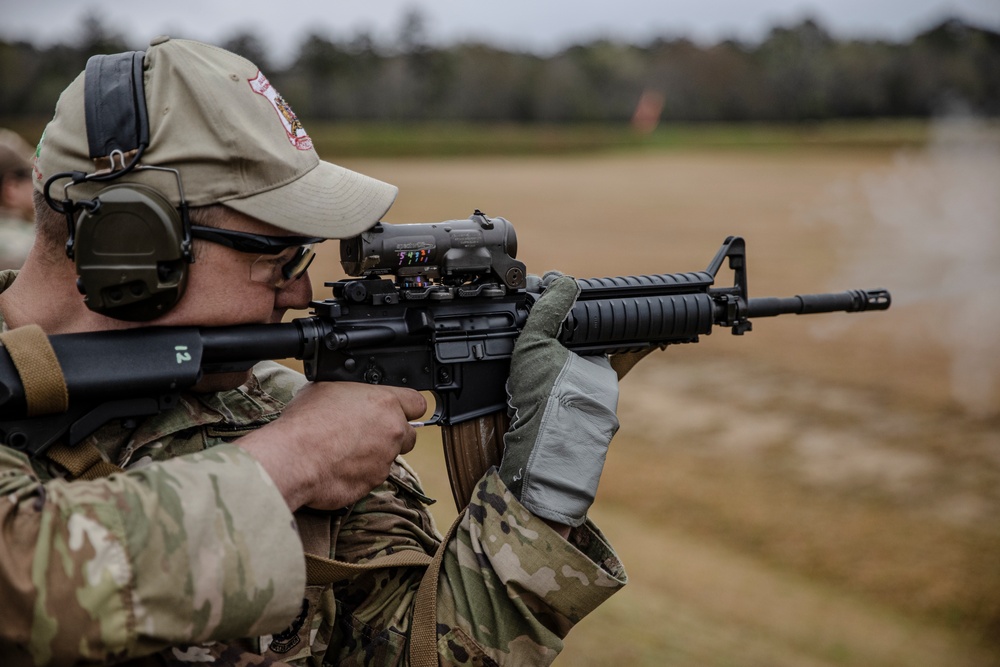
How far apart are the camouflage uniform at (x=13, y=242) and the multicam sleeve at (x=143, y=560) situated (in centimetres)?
569

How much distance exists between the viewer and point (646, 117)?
31344 millimetres

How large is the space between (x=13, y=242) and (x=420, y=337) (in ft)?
18.5

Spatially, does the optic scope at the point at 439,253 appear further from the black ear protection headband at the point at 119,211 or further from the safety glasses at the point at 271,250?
the black ear protection headband at the point at 119,211

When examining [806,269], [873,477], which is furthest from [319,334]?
[806,269]

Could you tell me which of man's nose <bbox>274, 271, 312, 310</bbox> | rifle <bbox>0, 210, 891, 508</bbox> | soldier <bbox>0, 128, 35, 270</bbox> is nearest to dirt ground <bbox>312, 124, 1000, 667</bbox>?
rifle <bbox>0, 210, 891, 508</bbox>

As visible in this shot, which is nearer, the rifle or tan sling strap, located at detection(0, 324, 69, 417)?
tan sling strap, located at detection(0, 324, 69, 417)

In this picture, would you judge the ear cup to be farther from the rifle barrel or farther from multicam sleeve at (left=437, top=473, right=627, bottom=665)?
the rifle barrel

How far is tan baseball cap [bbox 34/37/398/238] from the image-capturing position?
1.80 m

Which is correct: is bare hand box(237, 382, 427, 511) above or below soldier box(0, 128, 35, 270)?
below

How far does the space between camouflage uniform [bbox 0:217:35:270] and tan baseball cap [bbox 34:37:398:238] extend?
533 cm

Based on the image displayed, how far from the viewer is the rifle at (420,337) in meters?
1.88

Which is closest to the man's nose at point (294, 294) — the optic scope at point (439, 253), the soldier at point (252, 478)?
the soldier at point (252, 478)

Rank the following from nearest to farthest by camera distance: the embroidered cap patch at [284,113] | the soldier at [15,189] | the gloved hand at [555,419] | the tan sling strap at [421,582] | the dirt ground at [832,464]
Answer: the embroidered cap patch at [284,113], the tan sling strap at [421,582], the gloved hand at [555,419], the dirt ground at [832,464], the soldier at [15,189]

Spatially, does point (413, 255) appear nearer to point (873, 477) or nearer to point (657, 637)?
point (657, 637)
